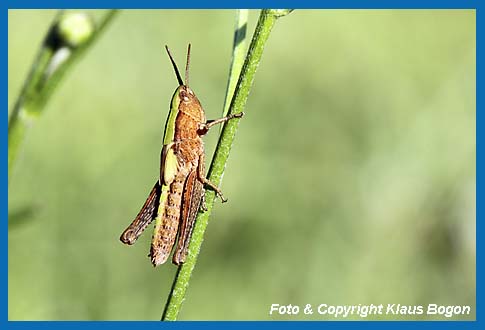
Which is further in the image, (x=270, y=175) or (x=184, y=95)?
(x=270, y=175)

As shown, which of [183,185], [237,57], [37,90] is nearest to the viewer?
Answer: [237,57]

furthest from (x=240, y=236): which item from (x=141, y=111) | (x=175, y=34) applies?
(x=175, y=34)

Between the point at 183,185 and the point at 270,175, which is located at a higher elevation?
the point at 183,185

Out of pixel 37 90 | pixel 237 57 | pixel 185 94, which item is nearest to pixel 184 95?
pixel 185 94

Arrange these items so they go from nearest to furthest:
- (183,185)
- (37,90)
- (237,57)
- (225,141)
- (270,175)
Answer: (225,141) < (237,57) < (37,90) < (183,185) < (270,175)

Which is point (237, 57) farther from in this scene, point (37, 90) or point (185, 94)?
point (185, 94)

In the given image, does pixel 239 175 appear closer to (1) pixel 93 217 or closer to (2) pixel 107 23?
(1) pixel 93 217
